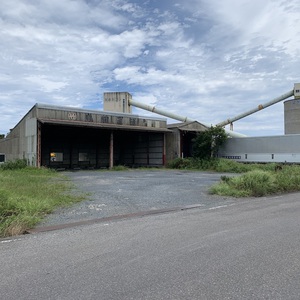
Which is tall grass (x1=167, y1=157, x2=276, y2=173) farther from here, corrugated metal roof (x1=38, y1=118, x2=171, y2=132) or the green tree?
corrugated metal roof (x1=38, y1=118, x2=171, y2=132)

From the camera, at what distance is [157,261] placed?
4859 millimetres

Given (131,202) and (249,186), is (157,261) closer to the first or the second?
(131,202)

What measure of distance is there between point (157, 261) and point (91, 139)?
33324 mm

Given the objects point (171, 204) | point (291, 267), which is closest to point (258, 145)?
point (171, 204)

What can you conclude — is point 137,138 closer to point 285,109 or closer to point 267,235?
point 285,109

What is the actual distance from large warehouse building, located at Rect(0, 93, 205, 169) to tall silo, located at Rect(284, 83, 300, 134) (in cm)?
1619

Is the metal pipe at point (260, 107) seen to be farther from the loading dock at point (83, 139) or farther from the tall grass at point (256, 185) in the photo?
the tall grass at point (256, 185)

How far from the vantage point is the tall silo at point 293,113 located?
1703 inches

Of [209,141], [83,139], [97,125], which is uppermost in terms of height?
[97,125]

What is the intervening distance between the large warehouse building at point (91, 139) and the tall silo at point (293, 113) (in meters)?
16.2

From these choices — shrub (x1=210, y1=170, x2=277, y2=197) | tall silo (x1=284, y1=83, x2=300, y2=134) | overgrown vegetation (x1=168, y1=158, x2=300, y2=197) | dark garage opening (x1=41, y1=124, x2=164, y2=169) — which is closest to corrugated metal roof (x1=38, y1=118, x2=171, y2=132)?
dark garage opening (x1=41, y1=124, x2=164, y2=169)

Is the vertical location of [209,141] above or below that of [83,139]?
below

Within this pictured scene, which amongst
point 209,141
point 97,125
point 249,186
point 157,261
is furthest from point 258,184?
point 209,141

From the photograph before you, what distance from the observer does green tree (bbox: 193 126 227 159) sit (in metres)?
31.6
